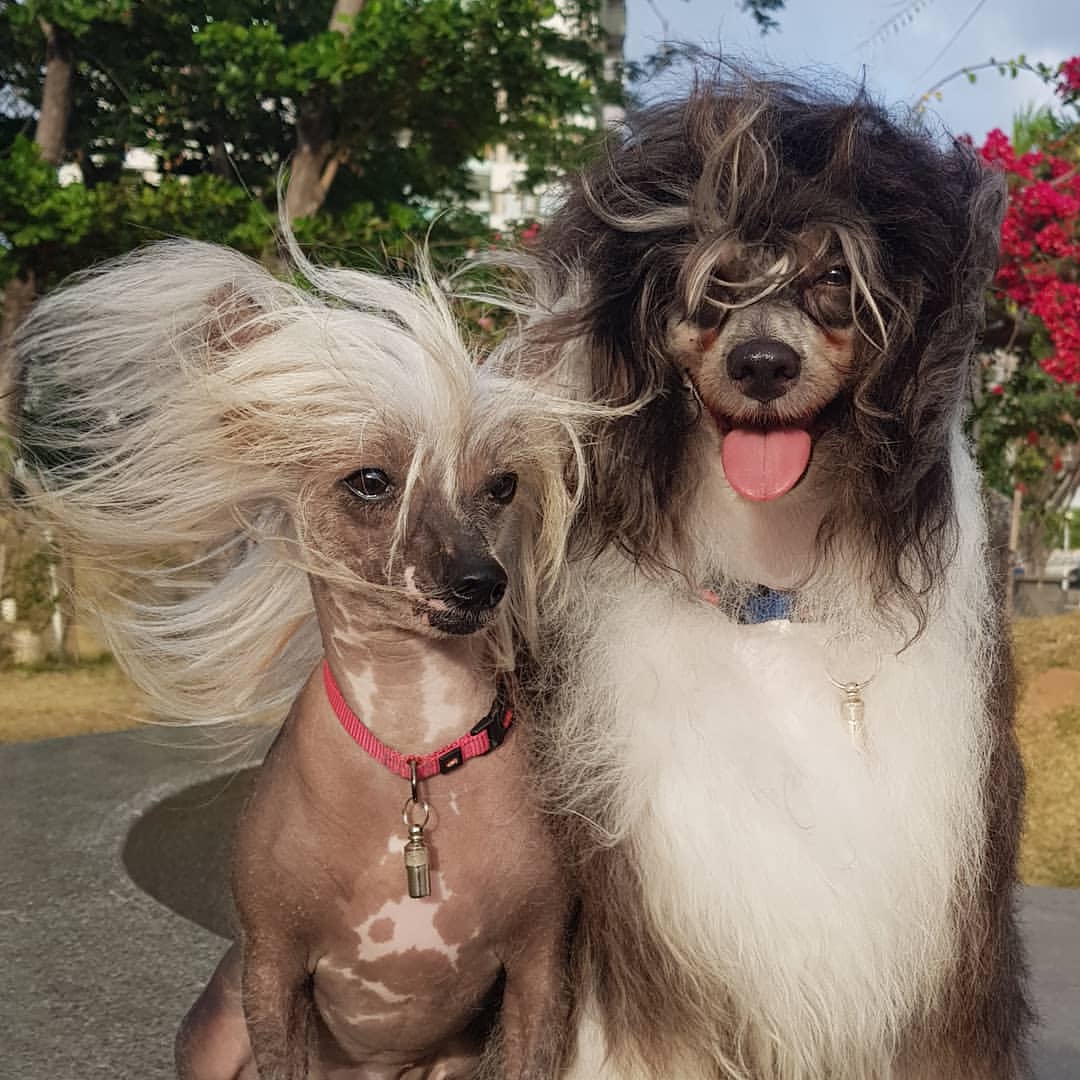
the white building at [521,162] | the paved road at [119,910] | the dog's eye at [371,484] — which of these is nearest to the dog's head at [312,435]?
the dog's eye at [371,484]

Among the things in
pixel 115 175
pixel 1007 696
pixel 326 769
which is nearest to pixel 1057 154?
pixel 115 175

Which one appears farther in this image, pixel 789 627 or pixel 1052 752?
pixel 1052 752

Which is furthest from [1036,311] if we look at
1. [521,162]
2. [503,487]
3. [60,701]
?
[503,487]

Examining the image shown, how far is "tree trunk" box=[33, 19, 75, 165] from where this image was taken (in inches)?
243

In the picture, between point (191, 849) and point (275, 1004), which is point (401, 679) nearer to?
point (275, 1004)

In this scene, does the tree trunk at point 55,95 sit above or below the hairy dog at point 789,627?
above

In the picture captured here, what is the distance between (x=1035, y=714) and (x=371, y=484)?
4.24m

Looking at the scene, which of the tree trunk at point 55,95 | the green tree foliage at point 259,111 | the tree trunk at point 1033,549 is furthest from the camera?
the tree trunk at point 1033,549

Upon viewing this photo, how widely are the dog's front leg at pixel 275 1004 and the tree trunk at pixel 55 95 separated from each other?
5.32 m

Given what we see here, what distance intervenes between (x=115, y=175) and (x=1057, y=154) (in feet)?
16.4

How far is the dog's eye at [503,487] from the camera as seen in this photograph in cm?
172

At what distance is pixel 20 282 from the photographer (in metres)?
6.10

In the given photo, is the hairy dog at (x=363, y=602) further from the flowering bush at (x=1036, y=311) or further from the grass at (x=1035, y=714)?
the flowering bush at (x=1036, y=311)

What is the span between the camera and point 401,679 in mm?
1733
